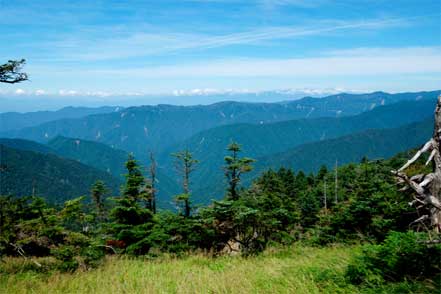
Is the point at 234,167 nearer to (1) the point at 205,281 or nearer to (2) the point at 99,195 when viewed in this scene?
(1) the point at 205,281

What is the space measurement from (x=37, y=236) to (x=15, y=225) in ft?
2.47

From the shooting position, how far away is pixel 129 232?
17.9 meters

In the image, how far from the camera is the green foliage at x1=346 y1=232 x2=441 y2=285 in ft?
15.5

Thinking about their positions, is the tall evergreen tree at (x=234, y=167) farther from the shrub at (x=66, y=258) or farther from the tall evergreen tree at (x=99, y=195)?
the tall evergreen tree at (x=99, y=195)

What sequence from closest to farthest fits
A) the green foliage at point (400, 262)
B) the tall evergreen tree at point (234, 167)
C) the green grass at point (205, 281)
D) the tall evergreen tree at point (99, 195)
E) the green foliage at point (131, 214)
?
the green foliage at point (400, 262) < the green grass at point (205, 281) < the green foliage at point (131, 214) < the tall evergreen tree at point (234, 167) < the tall evergreen tree at point (99, 195)

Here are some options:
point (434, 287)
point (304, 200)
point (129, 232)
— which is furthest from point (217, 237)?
point (304, 200)

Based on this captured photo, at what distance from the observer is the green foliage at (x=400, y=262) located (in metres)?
4.72

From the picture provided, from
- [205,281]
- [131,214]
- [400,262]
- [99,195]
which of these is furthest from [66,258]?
[99,195]

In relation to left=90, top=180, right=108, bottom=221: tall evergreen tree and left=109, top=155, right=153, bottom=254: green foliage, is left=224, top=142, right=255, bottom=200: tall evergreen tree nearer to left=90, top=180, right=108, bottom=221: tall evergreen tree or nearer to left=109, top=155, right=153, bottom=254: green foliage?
left=109, top=155, right=153, bottom=254: green foliage

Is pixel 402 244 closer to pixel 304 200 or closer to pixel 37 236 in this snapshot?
pixel 37 236

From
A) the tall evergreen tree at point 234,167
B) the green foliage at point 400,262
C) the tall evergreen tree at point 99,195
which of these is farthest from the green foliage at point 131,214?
the tall evergreen tree at point 99,195

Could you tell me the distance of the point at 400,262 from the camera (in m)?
4.80

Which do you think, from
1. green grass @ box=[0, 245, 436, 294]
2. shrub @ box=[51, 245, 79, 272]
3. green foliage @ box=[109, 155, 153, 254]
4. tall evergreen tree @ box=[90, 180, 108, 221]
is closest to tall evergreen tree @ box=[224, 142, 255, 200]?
green foliage @ box=[109, 155, 153, 254]

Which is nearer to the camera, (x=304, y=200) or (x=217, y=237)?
(x=217, y=237)
